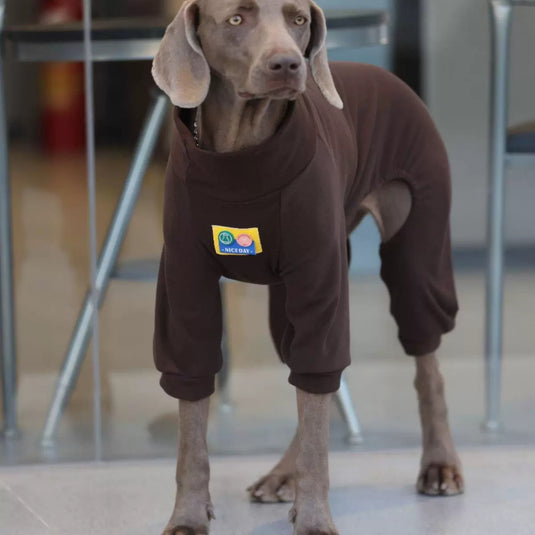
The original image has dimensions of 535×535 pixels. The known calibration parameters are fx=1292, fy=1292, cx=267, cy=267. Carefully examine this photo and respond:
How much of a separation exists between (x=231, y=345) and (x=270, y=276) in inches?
31.4

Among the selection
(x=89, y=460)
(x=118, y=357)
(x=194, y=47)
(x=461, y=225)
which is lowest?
(x=89, y=460)

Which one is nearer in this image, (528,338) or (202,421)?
(202,421)

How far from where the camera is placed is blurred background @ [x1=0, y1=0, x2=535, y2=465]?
9.16ft

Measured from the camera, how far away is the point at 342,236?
223 cm

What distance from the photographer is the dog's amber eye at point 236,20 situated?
6.79 ft

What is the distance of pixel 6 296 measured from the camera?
2.91 m

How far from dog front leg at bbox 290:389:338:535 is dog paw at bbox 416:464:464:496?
40 cm

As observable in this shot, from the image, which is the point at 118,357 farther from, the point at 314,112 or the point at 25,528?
the point at 314,112

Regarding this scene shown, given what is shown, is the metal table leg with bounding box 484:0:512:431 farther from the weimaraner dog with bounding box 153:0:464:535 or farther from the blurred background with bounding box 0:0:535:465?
the weimaraner dog with bounding box 153:0:464:535

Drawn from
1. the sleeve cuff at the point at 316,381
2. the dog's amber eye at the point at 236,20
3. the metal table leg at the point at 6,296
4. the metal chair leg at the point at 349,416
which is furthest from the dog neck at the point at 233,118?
the metal chair leg at the point at 349,416

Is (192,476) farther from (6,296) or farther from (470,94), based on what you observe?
(470,94)

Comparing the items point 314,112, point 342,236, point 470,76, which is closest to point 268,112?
point 314,112

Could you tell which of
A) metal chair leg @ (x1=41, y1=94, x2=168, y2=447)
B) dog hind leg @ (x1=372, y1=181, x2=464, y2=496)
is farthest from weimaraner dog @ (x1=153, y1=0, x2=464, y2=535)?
metal chair leg @ (x1=41, y1=94, x2=168, y2=447)

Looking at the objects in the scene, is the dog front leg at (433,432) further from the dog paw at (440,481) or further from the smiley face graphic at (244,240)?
the smiley face graphic at (244,240)
